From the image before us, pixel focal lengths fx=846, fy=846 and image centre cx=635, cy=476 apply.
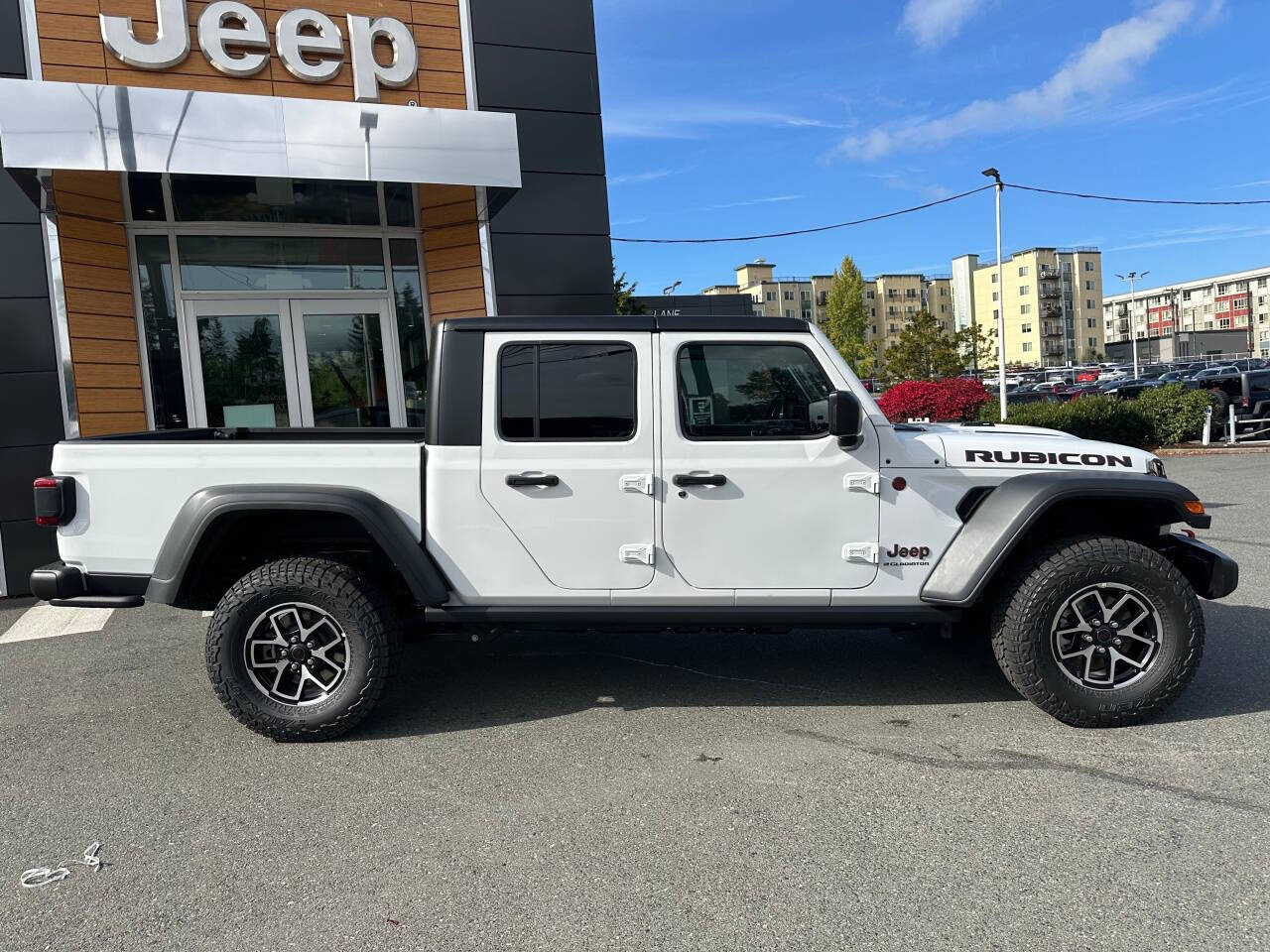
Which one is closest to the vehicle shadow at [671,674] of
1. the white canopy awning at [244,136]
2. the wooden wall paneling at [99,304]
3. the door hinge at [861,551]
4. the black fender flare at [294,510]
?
the door hinge at [861,551]

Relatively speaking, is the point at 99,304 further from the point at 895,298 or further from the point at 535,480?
the point at 895,298

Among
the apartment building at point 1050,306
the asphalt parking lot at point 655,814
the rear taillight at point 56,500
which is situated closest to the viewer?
the asphalt parking lot at point 655,814

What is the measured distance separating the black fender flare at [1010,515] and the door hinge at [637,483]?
1298mm

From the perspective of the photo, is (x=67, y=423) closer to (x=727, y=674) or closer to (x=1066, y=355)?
(x=727, y=674)

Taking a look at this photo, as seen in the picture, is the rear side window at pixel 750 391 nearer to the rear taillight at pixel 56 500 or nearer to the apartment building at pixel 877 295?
the rear taillight at pixel 56 500

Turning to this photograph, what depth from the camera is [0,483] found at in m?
7.45

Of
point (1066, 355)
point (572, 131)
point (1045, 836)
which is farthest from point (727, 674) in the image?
point (1066, 355)

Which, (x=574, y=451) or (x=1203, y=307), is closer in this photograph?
(x=574, y=451)

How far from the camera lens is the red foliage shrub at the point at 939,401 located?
14.7 metres

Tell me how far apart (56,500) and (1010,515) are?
4182 millimetres

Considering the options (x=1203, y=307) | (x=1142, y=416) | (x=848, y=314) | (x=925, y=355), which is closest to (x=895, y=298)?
(x=1203, y=307)

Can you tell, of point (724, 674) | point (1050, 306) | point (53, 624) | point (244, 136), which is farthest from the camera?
point (1050, 306)

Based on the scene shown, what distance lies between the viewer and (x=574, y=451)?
148 inches

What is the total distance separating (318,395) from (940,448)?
7123 mm
